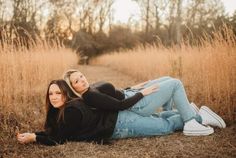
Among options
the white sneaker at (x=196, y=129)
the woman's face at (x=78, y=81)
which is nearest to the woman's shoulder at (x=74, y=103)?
the woman's face at (x=78, y=81)

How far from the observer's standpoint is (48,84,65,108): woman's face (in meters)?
3.20

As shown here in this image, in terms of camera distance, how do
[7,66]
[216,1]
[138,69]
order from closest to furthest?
[7,66]
[138,69]
[216,1]

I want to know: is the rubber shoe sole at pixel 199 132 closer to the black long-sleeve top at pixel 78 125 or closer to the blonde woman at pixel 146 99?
the blonde woman at pixel 146 99

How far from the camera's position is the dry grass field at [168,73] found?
3.07 meters

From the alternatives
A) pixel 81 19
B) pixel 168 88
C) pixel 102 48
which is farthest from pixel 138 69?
pixel 81 19

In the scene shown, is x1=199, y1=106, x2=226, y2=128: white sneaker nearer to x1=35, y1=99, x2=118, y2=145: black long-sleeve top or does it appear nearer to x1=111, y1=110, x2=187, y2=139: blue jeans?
x1=111, y1=110, x2=187, y2=139: blue jeans

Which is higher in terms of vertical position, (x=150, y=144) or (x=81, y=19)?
(x=81, y=19)

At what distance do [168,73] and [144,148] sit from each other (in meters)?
3.96

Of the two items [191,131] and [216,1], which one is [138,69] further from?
[216,1]

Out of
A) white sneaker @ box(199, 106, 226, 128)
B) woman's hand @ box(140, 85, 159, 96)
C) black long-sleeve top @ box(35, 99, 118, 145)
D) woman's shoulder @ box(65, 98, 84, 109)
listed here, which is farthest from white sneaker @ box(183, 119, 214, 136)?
woman's shoulder @ box(65, 98, 84, 109)

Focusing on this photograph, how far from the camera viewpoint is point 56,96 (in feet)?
10.5

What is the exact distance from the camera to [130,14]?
80.9 ft

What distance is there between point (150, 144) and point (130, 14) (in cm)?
2194

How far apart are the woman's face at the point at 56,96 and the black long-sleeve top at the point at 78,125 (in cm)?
8
